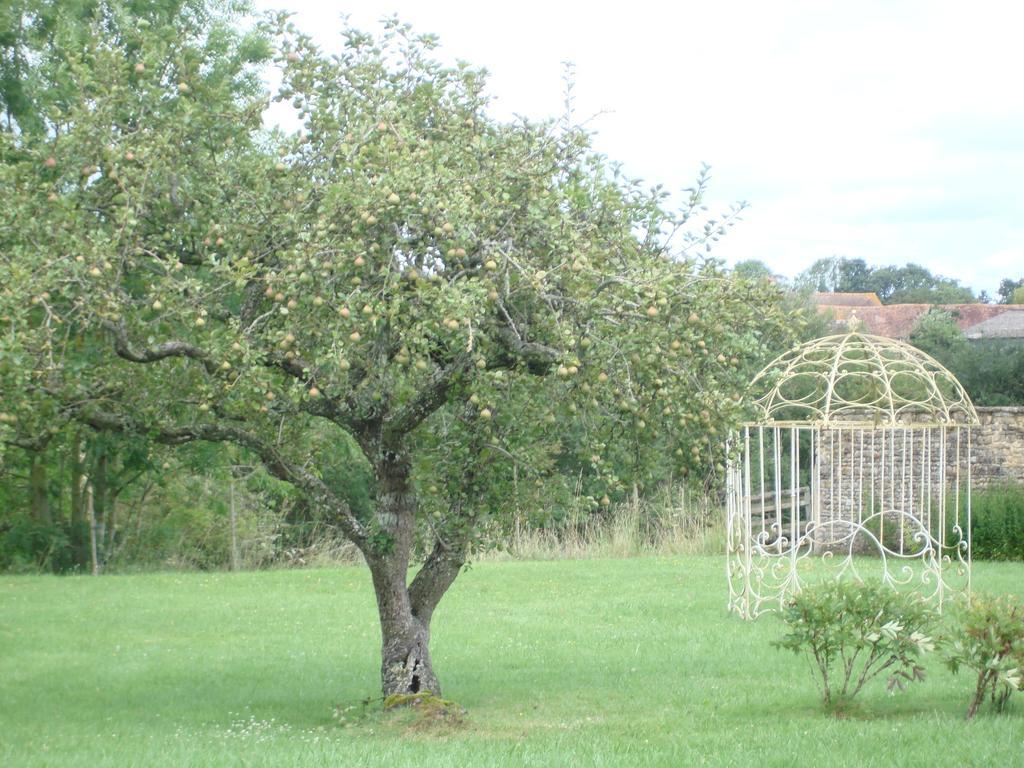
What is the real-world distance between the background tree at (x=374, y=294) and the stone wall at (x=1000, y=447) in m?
13.7

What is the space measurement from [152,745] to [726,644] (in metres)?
5.53

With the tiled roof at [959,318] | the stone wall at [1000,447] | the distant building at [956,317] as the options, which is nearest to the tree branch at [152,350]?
the stone wall at [1000,447]

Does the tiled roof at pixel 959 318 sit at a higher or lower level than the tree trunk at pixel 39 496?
higher

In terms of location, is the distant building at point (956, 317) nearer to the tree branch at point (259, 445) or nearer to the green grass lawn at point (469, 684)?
the green grass lawn at point (469, 684)

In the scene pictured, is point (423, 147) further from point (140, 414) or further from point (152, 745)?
point (152, 745)

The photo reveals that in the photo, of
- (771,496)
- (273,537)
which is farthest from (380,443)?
(771,496)

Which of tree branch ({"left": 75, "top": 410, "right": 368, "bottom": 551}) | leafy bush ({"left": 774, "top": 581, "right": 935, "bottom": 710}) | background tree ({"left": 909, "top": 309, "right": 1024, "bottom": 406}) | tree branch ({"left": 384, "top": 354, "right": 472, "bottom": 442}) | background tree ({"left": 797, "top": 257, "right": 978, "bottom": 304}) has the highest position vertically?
background tree ({"left": 797, "top": 257, "right": 978, "bottom": 304})

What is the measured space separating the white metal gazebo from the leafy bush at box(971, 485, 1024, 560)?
26 centimetres

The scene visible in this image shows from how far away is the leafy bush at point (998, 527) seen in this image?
59.0ft

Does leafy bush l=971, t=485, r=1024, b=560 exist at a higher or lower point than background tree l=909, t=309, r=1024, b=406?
lower

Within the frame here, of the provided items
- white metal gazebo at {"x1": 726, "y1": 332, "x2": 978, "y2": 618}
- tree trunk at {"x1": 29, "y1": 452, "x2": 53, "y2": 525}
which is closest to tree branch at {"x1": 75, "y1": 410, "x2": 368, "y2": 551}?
white metal gazebo at {"x1": 726, "y1": 332, "x2": 978, "y2": 618}

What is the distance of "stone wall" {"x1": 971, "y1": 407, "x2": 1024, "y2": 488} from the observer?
62.7ft

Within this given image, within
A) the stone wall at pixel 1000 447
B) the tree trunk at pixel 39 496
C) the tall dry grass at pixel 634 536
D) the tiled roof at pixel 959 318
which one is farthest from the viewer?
the tiled roof at pixel 959 318

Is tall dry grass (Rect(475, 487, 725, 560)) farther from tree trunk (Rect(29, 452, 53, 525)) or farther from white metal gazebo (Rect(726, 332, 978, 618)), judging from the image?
tree trunk (Rect(29, 452, 53, 525))
